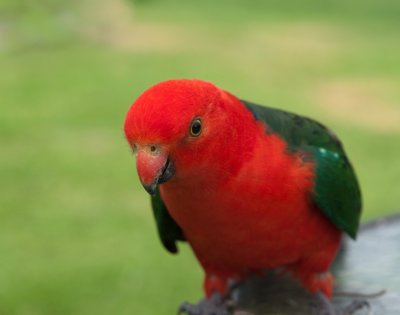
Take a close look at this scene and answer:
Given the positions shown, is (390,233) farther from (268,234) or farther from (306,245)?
(268,234)

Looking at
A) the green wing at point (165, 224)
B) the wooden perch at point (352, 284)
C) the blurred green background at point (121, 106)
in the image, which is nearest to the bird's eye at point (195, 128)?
the green wing at point (165, 224)

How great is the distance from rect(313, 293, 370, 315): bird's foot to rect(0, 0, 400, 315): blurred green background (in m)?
1.98

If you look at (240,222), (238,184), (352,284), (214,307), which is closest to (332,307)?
(352,284)

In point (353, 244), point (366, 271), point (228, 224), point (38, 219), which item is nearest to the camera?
point (228, 224)

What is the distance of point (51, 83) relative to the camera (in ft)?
26.7

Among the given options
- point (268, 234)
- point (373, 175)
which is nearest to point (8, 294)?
point (268, 234)

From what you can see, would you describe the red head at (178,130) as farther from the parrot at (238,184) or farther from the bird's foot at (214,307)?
the bird's foot at (214,307)

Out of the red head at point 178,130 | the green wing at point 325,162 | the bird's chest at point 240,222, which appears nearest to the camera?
the red head at point 178,130

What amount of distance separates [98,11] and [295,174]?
3.83 m

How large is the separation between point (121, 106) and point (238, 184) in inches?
221

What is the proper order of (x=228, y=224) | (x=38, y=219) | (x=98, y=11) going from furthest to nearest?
1. (x=98, y=11)
2. (x=38, y=219)
3. (x=228, y=224)

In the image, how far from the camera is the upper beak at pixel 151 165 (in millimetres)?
1617

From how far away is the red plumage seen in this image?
64.7 inches

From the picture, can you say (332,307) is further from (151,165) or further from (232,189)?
(151,165)
